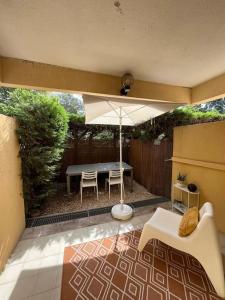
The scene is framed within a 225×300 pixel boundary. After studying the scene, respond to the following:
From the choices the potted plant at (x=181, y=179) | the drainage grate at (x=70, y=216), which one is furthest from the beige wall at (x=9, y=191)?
the potted plant at (x=181, y=179)

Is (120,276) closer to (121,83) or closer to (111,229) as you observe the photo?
(111,229)

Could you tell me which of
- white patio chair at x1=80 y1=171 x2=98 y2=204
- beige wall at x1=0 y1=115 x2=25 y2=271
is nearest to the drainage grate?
beige wall at x1=0 y1=115 x2=25 y2=271

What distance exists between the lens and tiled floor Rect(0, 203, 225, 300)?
1822mm

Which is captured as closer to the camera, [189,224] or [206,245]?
[206,245]

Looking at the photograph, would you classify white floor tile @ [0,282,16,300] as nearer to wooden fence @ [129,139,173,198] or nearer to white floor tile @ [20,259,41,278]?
white floor tile @ [20,259,41,278]

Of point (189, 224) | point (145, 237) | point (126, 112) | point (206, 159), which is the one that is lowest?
point (145, 237)

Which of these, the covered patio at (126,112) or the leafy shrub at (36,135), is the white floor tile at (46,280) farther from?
the leafy shrub at (36,135)

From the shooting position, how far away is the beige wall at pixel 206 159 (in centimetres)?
284

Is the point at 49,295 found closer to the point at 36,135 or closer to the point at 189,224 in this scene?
the point at 189,224

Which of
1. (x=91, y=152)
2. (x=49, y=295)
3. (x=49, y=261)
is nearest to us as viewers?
(x=49, y=295)

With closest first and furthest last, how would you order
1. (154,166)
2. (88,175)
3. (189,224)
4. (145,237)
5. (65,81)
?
(189,224), (145,237), (65,81), (88,175), (154,166)

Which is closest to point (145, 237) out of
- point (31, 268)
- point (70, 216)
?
point (31, 268)

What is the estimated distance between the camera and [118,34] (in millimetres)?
1849

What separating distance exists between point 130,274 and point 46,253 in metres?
1.41
